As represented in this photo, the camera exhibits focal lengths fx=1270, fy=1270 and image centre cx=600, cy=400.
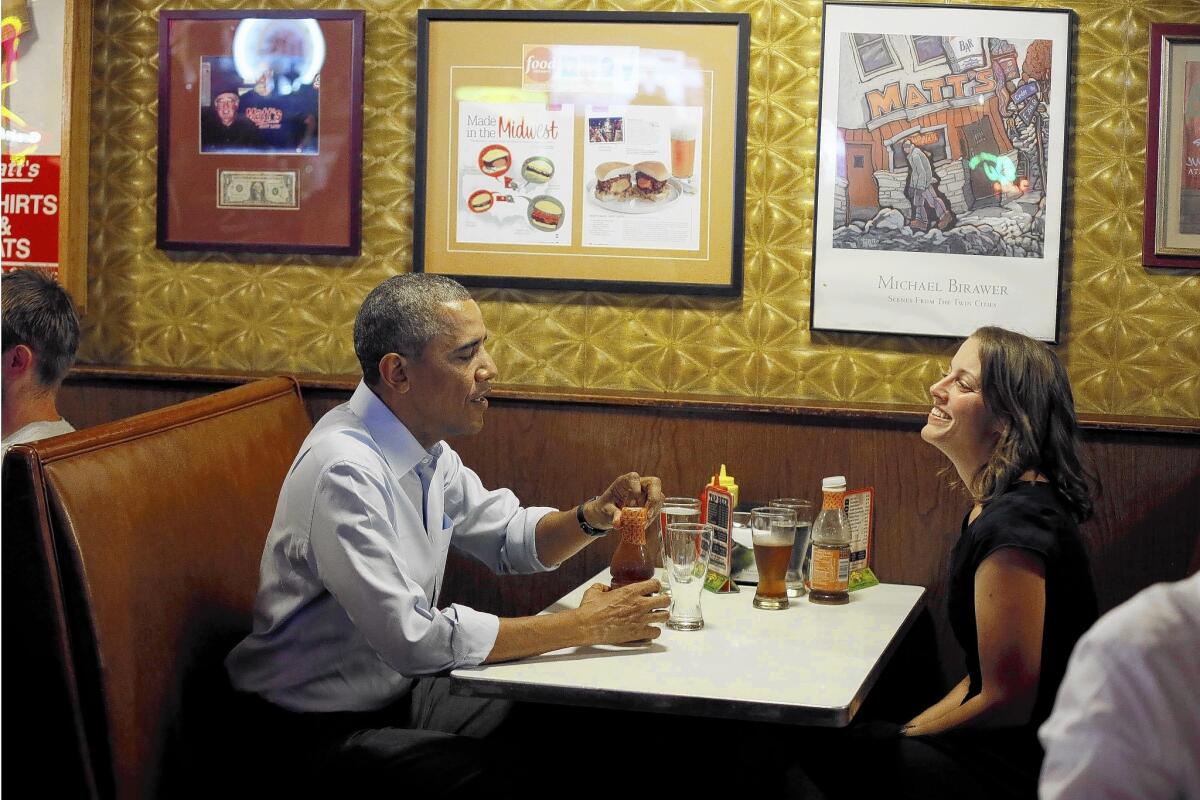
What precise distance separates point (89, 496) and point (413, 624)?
546 mm

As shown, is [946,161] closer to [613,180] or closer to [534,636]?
[613,180]

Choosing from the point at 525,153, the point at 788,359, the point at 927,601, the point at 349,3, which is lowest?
the point at 927,601

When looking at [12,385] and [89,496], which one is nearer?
[89,496]

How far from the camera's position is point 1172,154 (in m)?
3.09

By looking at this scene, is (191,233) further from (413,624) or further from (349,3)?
(413,624)

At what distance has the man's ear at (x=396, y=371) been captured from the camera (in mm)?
2375

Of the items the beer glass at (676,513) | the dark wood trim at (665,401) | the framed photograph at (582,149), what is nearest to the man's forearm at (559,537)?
the beer glass at (676,513)

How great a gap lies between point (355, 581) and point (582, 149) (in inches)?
61.4

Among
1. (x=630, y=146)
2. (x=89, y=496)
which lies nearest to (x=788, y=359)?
(x=630, y=146)

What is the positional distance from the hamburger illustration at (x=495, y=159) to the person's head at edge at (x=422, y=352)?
37.2 inches

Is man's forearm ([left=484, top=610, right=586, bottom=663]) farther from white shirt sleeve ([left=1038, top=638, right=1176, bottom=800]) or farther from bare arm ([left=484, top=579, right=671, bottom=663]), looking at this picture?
white shirt sleeve ([left=1038, top=638, right=1176, bottom=800])

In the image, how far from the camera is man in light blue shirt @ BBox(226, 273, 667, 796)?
2078mm

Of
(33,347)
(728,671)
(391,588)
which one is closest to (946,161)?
(728,671)

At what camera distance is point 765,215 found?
322 cm
